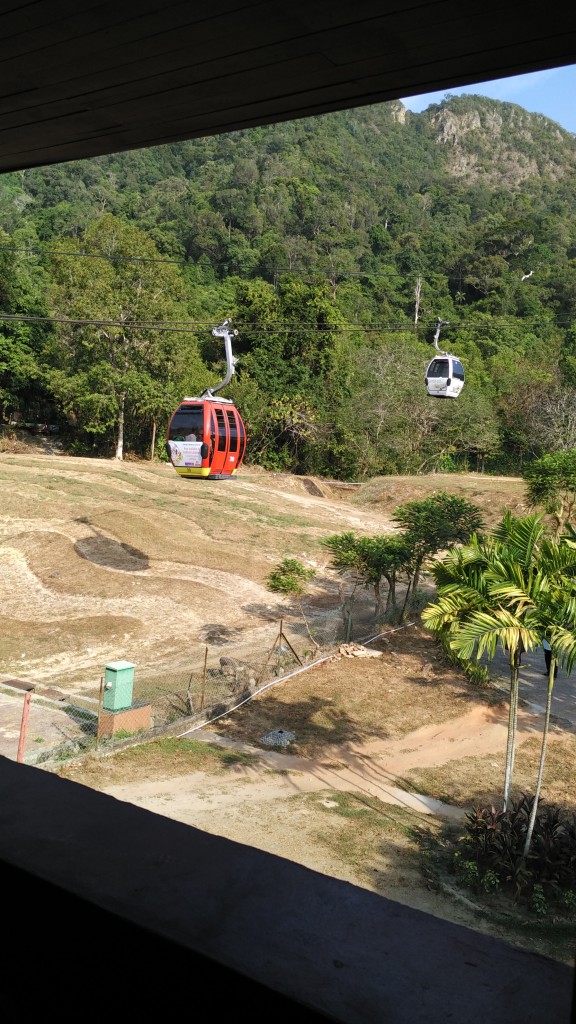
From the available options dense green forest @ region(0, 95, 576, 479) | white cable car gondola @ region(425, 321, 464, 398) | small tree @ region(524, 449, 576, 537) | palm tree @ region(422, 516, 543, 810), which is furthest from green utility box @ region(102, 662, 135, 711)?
white cable car gondola @ region(425, 321, 464, 398)

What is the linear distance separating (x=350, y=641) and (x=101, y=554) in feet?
29.6

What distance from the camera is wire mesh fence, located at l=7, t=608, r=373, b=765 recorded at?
430 inches

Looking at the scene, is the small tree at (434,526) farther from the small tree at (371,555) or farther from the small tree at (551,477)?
the small tree at (551,477)

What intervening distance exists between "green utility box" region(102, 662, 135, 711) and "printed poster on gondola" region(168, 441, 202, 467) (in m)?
6.26

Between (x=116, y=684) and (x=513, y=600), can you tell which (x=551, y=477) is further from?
(x=116, y=684)

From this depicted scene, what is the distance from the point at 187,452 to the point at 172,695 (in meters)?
5.62

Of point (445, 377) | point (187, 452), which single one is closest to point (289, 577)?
point (187, 452)

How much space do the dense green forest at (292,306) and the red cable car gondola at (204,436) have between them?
5314 millimetres

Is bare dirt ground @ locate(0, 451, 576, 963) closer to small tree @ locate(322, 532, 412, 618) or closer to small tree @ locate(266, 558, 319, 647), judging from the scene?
small tree @ locate(266, 558, 319, 647)

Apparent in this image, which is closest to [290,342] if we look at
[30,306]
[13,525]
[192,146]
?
[30,306]

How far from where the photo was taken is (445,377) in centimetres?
2512

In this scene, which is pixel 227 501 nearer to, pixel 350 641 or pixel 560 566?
pixel 350 641

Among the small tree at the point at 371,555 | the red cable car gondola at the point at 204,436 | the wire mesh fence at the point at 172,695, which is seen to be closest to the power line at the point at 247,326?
the red cable car gondola at the point at 204,436

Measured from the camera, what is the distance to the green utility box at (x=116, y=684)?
11.5 metres
